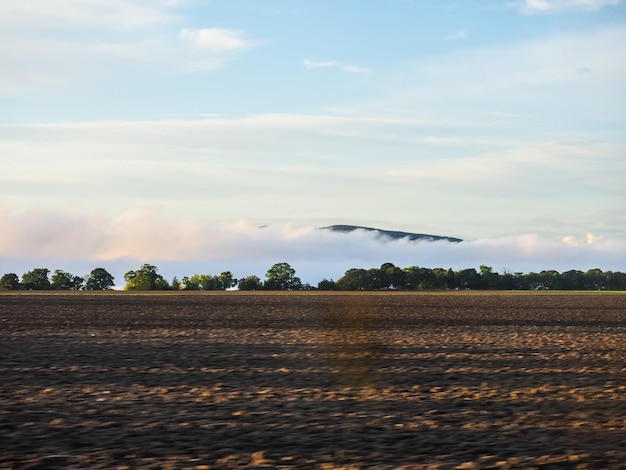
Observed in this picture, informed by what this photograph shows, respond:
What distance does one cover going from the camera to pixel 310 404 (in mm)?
14273

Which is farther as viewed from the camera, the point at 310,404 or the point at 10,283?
the point at 10,283

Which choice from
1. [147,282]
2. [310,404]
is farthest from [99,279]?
[310,404]

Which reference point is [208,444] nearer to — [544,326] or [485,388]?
[485,388]

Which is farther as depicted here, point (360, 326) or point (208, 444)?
point (360, 326)

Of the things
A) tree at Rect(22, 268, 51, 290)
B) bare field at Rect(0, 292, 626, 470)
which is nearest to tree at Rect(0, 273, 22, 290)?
tree at Rect(22, 268, 51, 290)

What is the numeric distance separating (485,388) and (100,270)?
14163 cm

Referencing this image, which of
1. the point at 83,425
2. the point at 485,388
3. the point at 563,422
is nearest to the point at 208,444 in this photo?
the point at 83,425

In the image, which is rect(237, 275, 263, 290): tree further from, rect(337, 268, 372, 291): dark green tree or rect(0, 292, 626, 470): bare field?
rect(0, 292, 626, 470): bare field

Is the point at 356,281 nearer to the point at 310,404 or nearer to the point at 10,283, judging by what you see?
the point at 10,283

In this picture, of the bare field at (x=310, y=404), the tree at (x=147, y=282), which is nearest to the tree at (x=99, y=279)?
the tree at (x=147, y=282)

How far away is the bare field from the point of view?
1039 cm

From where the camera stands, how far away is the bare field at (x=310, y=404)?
1039 cm

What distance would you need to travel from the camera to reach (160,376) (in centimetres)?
1811

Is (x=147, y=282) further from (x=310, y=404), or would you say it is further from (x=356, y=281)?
(x=310, y=404)
